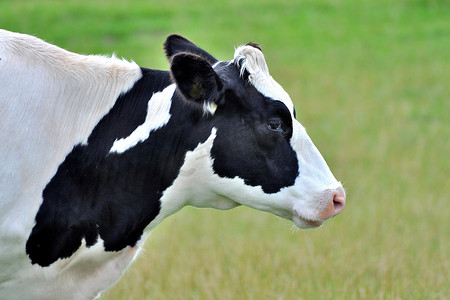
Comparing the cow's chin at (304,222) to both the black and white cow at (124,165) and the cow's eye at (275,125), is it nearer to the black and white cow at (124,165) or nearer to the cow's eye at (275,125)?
the black and white cow at (124,165)

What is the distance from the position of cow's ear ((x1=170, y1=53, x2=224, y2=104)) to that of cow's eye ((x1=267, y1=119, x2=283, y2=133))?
292mm

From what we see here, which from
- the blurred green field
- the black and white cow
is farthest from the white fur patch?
the blurred green field

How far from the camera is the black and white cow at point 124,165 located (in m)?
4.30

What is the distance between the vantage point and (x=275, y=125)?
435cm

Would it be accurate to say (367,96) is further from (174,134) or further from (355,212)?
(174,134)

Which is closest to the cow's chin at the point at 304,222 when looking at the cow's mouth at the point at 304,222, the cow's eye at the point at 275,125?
the cow's mouth at the point at 304,222

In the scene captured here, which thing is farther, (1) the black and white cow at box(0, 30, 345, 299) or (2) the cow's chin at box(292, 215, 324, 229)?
(2) the cow's chin at box(292, 215, 324, 229)

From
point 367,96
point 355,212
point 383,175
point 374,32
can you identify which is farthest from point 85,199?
point 374,32

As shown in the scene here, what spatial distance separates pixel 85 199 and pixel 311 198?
1.20 m

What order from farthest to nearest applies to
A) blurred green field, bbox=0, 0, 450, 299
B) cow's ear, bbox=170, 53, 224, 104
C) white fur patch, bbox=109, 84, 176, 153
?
blurred green field, bbox=0, 0, 450, 299
white fur patch, bbox=109, 84, 176, 153
cow's ear, bbox=170, 53, 224, 104

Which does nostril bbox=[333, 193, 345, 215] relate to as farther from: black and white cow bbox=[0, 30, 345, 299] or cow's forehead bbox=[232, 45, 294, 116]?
cow's forehead bbox=[232, 45, 294, 116]

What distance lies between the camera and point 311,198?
434 centimetres

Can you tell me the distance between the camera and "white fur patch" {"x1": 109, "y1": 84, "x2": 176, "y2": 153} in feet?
14.5

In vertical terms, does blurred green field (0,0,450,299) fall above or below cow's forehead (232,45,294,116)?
below
